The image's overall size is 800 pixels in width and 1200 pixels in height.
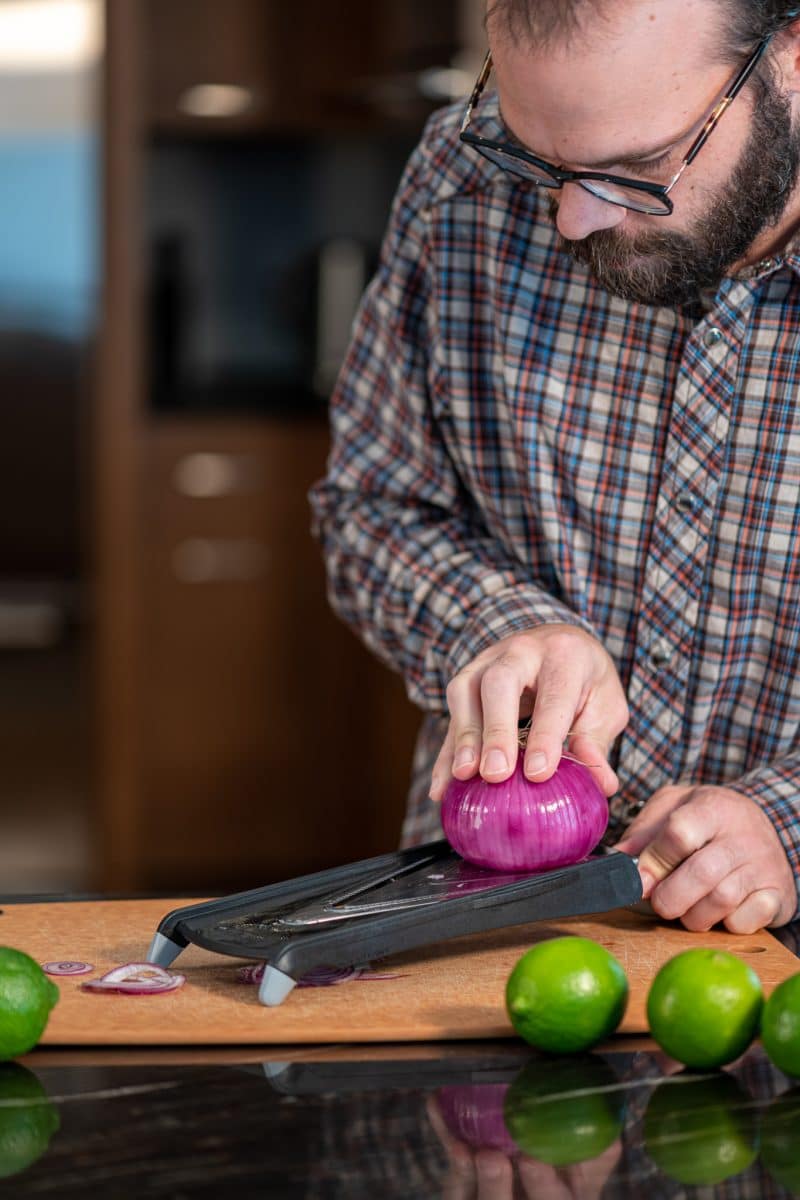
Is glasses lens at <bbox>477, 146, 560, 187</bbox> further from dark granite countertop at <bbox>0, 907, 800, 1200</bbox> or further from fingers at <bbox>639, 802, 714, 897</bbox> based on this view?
dark granite countertop at <bbox>0, 907, 800, 1200</bbox>

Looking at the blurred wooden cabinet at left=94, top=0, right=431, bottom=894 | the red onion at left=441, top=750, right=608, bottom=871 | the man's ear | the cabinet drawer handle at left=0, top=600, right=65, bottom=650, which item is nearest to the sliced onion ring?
the red onion at left=441, top=750, right=608, bottom=871

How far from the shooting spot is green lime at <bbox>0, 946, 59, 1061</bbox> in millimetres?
875

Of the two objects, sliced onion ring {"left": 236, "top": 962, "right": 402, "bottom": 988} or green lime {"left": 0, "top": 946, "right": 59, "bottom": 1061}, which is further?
sliced onion ring {"left": 236, "top": 962, "right": 402, "bottom": 988}

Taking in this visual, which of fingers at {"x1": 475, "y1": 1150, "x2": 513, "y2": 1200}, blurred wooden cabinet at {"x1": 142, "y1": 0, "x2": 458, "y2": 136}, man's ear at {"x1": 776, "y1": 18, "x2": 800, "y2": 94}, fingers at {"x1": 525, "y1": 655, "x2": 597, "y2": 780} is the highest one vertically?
blurred wooden cabinet at {"x1": 142, "y1": 0, "x2": 458, "y2": 136}

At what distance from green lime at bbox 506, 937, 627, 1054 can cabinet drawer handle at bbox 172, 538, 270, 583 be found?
101 inches

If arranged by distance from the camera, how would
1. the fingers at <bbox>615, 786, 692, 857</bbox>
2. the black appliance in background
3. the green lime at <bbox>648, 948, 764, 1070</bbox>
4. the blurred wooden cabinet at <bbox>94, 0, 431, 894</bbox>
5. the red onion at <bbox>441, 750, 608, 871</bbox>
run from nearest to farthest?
the green lime at <bbox>648, 948, 764, 1070</bbox> < the red onion at <bbox>441, 750, 608, 871</bbox> < the fingers at <bbox>615, 786, 692, 857</bbox> < the blurred wooden cabinet at <bbox>94, 0, 431, 894</bbox> < the black appliance in background

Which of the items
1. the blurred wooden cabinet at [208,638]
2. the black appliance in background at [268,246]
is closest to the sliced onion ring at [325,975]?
the blurred wooden cabinet at [208,638]

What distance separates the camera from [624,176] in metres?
1.15

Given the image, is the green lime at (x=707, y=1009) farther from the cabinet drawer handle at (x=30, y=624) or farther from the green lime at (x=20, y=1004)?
the cabinet drawer handle at (x=30, y=624)

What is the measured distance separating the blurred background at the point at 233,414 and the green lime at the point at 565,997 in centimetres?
244

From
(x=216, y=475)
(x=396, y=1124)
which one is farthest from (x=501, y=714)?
(x=216, y=475)

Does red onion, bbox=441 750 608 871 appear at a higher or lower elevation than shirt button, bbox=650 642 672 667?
lower

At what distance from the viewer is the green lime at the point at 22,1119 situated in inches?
30.8

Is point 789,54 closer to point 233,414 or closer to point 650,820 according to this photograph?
point 650,820
